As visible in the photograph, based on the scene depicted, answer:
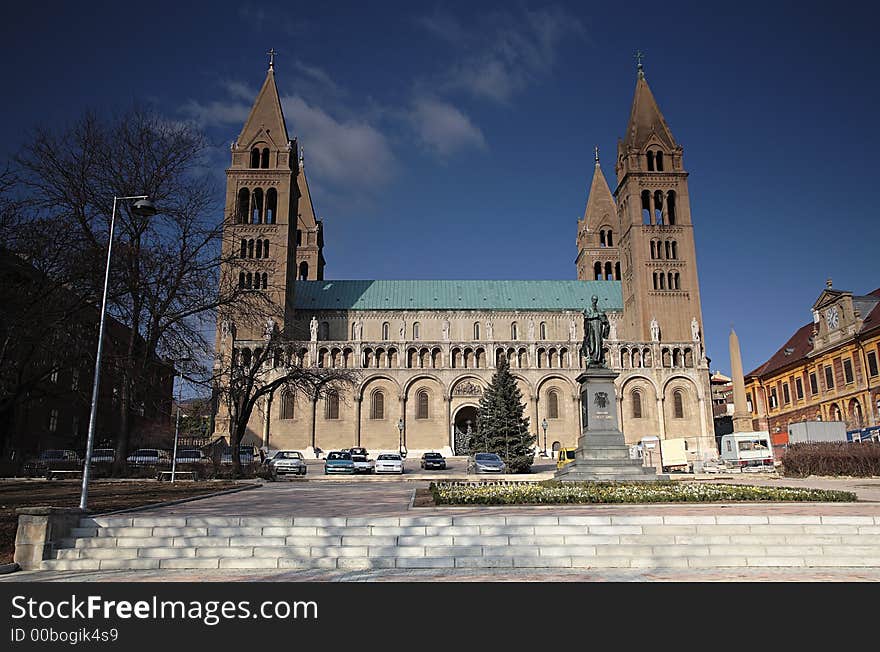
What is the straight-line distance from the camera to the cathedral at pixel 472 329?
63.8 metres

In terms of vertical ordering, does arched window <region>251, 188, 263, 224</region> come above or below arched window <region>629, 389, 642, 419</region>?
above

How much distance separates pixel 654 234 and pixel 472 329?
23.1m

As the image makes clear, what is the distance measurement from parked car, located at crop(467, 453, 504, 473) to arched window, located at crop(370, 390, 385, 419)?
25.7m

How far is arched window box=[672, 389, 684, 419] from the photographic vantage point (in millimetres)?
65562

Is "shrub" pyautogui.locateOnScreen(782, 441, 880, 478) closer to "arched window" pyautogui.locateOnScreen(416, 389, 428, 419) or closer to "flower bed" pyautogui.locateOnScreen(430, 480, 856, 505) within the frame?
"flower bed" pyautogui.locateOnScreen(430, 480, 856, 505)

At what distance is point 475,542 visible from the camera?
10945 millimetres

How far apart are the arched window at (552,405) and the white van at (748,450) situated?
2113 centimetres

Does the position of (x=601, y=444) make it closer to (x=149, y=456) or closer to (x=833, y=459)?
(x=833, y=459)

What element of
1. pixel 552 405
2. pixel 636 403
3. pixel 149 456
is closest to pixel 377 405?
pixel 552 405

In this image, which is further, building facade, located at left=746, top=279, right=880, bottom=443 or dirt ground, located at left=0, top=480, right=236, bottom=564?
building facade, located at left=746, top=279, right=880, bottom=443

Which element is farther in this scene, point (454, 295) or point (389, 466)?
point (454, 295)

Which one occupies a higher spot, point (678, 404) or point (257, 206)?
point (257, 206)

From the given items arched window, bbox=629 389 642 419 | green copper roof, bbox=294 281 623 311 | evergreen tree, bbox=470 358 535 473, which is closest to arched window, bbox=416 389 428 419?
green copper roof, bbox=294 281 623 311
